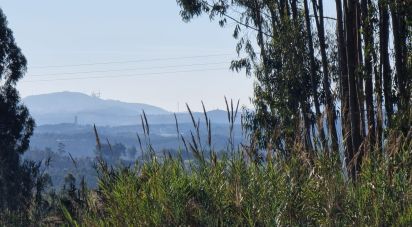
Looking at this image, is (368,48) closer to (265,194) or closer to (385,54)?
(385,54)

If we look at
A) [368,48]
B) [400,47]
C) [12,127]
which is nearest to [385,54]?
[400,47]

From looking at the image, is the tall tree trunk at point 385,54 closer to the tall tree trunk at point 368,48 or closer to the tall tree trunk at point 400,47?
the tall tree trunk at point 400,47

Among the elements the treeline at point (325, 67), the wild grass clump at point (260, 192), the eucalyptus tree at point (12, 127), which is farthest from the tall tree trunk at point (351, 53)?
the eucalyptus tree at point (12, 127)

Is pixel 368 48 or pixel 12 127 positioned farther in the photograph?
pixel 12 127

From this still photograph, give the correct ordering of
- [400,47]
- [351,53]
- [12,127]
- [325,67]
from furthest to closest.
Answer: [12,127] → [325,67] → [400,47] → [351,53]

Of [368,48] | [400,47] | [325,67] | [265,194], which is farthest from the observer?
[325,67]

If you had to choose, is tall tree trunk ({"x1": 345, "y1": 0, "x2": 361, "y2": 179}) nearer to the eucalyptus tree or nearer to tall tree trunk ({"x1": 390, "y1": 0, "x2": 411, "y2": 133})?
tall tree trunk ({"x1": 390, "y1": 0, "x2": 411, "y2": 133})

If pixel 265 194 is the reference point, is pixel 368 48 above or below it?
above

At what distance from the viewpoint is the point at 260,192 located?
4.84m

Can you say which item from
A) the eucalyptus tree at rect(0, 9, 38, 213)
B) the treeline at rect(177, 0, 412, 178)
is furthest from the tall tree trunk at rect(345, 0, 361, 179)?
the eucalyptus tree at rect(0, 9, 38, 213)

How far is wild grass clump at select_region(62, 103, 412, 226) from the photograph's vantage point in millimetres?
4738

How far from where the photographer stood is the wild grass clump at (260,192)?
15.5 ft

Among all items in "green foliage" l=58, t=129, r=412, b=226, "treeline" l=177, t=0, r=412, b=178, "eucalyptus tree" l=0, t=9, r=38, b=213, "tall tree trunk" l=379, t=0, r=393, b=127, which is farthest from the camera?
"eucalyptus tree" l=0, t=9, r=38, b=213

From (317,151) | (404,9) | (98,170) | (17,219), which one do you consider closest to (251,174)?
(317,151)
